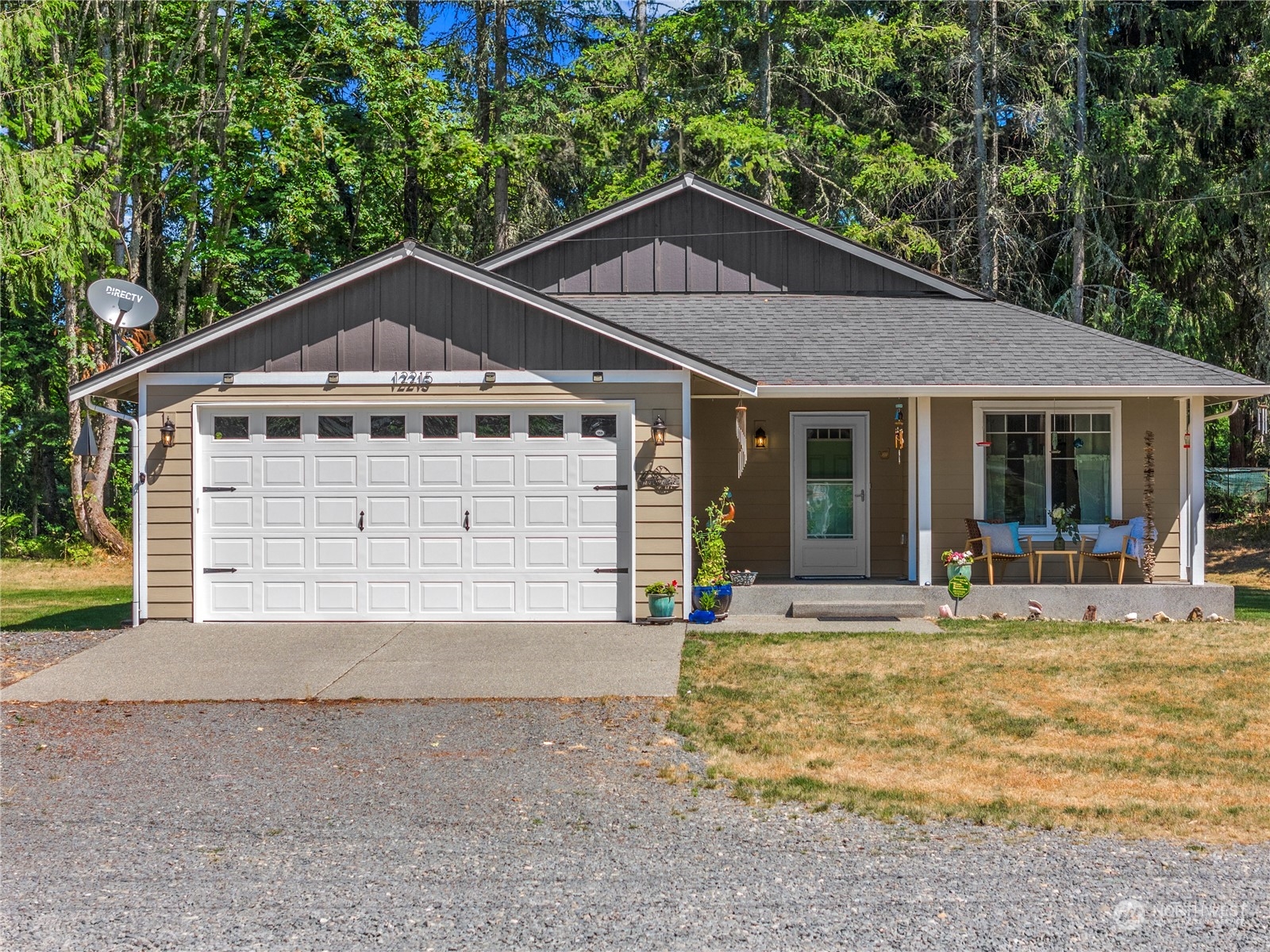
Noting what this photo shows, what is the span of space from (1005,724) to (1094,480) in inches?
247

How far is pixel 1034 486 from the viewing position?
12289 millimetres

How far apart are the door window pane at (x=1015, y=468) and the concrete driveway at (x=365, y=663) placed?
4308mm

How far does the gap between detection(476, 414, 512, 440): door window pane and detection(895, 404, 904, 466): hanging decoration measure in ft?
14.1

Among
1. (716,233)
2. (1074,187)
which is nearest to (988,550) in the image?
(716,233)

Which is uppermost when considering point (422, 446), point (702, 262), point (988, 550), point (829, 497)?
point (702, 262)

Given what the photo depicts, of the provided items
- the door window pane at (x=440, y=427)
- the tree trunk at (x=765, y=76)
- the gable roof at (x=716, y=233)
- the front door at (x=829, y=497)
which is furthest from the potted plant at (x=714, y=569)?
the tree trunk at (x=765, y=76)

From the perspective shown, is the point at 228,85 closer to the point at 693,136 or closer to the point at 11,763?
the point at 693,136

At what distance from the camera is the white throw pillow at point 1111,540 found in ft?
38.9

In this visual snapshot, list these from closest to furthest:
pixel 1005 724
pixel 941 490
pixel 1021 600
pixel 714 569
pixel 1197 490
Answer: pixel 1005 724 < pixel 714 569 < pixel 1021 600 < pixel 1197 490 < pixel 941 490

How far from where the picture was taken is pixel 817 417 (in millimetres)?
12734

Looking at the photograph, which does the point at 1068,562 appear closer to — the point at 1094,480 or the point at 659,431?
the point at 1094,480

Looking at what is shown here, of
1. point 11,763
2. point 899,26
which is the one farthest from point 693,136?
point 11,763

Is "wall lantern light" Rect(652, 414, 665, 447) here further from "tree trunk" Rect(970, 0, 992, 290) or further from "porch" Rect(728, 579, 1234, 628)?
"tree trunk" Rect(970, 0, 992, 290)

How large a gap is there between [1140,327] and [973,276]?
376 cm
